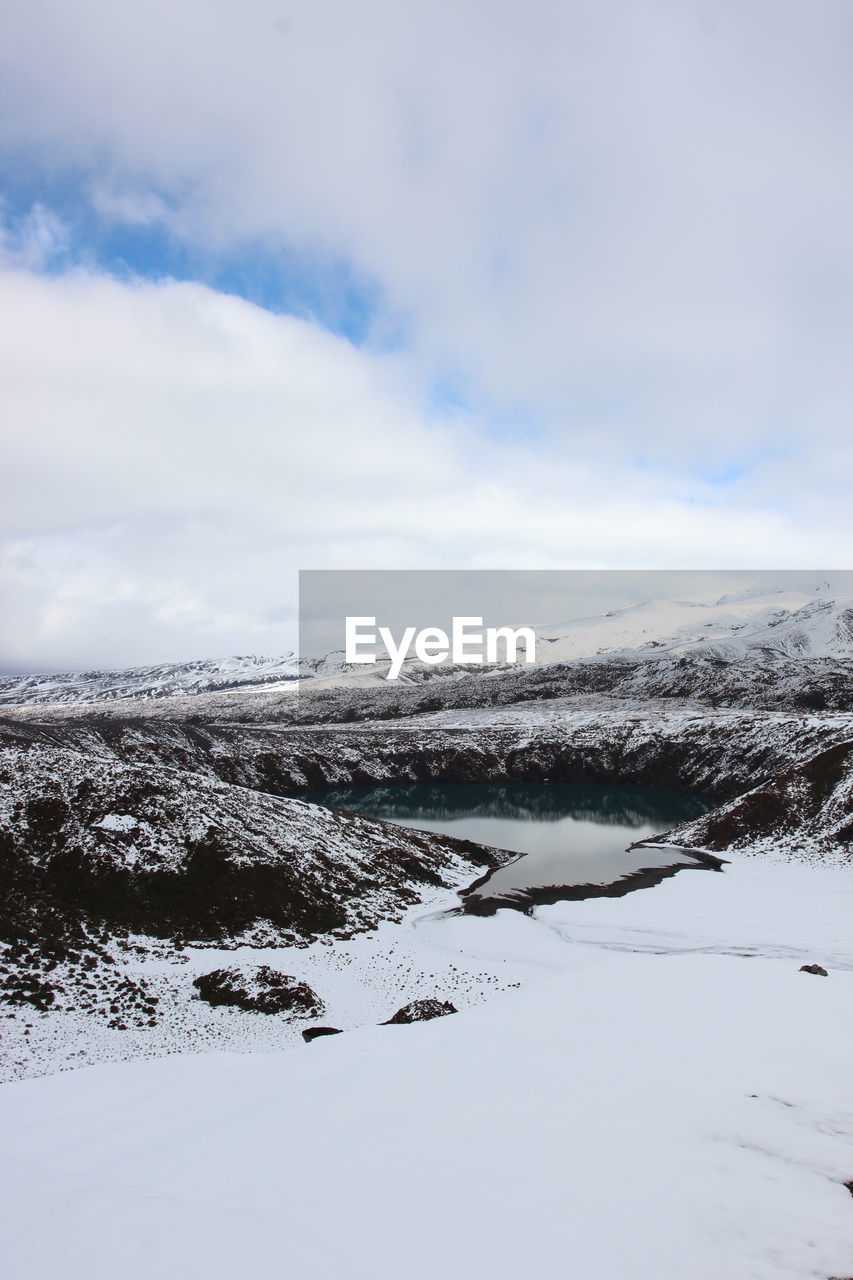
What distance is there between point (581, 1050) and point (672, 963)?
765cm

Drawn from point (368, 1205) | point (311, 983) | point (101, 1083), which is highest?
point (368, 1205)

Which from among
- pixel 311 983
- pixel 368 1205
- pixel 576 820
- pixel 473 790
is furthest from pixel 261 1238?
pixel 473 790

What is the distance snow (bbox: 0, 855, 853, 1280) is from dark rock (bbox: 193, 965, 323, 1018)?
9306 millimetres

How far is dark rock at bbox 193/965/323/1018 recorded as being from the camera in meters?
22.5

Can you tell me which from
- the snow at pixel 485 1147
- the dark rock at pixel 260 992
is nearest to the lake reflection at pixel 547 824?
the dark rock at pixel 260 992

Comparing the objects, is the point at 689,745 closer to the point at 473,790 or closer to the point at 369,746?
the point at 473,790

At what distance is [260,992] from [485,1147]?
61.5ft

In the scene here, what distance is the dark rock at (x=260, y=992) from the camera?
22531mm

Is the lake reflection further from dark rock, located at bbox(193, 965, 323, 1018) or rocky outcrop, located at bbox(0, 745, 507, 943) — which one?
dark rock, located at bbox(193, 965, 323, 1018)

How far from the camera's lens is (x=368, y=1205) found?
20.6 ft

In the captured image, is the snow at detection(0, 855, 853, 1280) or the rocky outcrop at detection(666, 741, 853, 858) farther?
the rocky outcrop at detection(666, 741, 853, 858)

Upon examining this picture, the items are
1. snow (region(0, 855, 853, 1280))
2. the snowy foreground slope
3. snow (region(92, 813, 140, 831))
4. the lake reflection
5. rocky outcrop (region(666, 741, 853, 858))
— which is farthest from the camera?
rocky outcrop (region(666, 741, 853, 858))

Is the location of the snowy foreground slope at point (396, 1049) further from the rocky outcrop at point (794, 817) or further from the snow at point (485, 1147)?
the rocky outcrop at point (794, 817)

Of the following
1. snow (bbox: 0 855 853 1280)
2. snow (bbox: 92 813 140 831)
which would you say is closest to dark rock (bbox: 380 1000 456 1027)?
snow (bbox: 0 855 853 1280)
